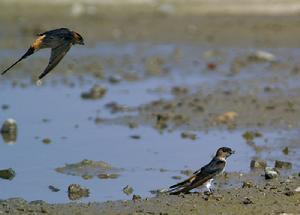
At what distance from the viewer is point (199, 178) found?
6652 millimetres

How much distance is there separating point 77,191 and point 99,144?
6.73ft

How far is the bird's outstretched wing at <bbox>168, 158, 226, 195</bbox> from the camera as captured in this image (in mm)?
6660

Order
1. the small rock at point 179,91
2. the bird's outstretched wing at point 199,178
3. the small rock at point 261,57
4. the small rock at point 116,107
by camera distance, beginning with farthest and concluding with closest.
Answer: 1. the small rock at point 261,57
2. the small rock at point 179,91
3. the small rock at point 116,107
4. the bird's outstretched wing at point 199,178

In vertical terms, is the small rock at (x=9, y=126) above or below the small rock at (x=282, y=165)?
above

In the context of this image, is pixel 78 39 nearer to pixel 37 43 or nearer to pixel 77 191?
pixel 37 43

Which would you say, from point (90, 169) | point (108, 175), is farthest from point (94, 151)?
point (108, 175)

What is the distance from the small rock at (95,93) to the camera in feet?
37.9

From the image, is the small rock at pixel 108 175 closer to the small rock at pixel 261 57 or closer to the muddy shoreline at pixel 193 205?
the muddy shoreline at pixel 193 205

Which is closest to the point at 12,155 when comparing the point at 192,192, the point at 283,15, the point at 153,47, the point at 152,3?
the point at 192,192

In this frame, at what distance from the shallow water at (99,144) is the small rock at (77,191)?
58 mm

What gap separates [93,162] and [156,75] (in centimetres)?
543

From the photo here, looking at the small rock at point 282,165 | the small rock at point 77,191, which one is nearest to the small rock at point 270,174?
the small rock at point 282,165

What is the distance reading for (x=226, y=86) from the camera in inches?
469

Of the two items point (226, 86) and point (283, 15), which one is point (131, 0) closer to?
point (283, 15)
